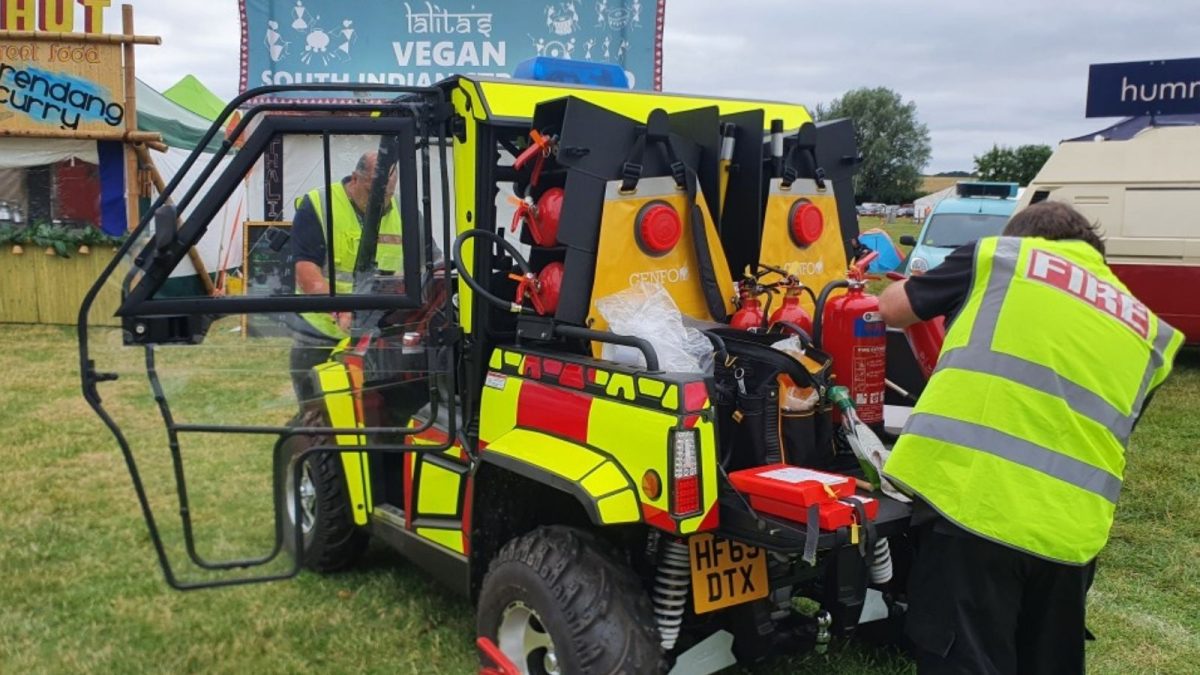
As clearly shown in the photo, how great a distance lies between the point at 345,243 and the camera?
3.20 meters

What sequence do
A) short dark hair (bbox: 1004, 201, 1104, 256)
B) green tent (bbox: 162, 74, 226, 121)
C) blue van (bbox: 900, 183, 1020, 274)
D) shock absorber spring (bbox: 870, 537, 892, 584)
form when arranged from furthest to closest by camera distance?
green tent (bbox: 162, 74, 226, 121) < blue van (bbox: 900, 183, 1020, 274) < shock absorber spring (bbox: 870, 537, 892, 584) < short dark hair (bbox: 1004, 201, 1104, 256)

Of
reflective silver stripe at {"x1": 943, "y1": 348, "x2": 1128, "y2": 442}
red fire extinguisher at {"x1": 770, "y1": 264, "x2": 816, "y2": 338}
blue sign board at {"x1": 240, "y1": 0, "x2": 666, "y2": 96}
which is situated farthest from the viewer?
blue sign board at {"x1": 240, "y1": 0, "x2": 666, "y2": 96}

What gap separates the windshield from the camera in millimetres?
12422

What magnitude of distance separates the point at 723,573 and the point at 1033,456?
38.0 inches

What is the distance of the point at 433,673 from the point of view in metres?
3.74

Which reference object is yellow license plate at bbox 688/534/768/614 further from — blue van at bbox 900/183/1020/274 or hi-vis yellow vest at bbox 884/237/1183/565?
blue van at bbox 900/183/1020/274

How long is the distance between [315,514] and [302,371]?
1347 millimetres

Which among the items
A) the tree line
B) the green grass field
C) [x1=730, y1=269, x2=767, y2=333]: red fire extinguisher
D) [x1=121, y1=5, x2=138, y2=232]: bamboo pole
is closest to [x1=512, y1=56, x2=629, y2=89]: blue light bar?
[x1=730, y1=269, x2=767, y2=333]: red fire extinguisher

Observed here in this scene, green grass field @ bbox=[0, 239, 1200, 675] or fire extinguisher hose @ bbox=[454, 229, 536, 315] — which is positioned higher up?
fire extinguisher hose @ bbox=[454, 229, 536, 315]

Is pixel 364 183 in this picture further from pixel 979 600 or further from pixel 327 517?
pixel 979 600

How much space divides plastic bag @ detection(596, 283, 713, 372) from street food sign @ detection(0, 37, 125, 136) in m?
10.7

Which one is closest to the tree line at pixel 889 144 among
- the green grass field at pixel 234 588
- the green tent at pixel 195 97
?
the green tent at pixel 195 97

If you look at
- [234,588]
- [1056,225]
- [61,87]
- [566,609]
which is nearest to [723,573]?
[566,609]

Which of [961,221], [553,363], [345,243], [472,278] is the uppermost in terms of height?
[961,221]
